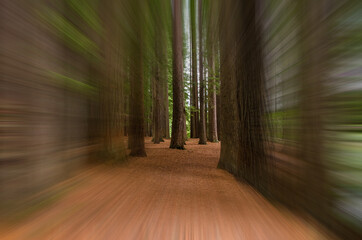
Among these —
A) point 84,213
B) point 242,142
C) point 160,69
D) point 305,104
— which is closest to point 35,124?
point 84,213

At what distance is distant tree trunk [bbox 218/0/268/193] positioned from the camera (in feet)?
8.94

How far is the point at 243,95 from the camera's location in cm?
330

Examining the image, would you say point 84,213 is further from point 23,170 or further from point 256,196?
point 256,196

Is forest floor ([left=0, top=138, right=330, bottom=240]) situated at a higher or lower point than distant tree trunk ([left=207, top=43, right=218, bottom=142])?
lower

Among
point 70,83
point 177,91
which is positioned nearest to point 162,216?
point 70,83

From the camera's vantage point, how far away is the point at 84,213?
1859mm

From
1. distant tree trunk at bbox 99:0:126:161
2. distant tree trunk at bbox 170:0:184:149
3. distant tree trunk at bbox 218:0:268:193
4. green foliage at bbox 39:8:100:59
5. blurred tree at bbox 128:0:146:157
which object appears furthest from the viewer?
distant tree trunk at bbox 170:0:184:149

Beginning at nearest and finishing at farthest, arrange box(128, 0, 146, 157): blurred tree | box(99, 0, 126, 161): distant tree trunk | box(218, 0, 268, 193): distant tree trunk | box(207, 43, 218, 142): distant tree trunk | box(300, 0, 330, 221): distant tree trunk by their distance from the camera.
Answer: box(300, 0, 330, 221): distant tree trunk → box(218, 0, 268, 193): distant tree trunk → box(99, 0, 126, 161): distant tree trunk → box(128, 0, 146, 157): blurred tree → box(207, 43, 218, 142): distant tree trunk

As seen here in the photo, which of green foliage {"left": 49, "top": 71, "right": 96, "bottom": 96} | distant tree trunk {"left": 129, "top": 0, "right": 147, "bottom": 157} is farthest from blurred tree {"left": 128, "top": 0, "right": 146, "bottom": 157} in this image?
green foliage {"left": 49, "top": 71, "right": 96, "bottom": 96}

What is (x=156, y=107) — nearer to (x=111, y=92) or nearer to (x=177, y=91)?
(x=177, y=91)

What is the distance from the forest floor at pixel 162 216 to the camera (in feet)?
4.95

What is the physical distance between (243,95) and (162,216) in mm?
2384

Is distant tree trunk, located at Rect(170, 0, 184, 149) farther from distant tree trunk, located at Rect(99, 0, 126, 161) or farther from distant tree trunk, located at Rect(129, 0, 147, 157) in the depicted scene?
distant tree trunk, located at Rect(99, 0, 126, 161)

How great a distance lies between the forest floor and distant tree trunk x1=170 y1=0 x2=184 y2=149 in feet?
18.1
